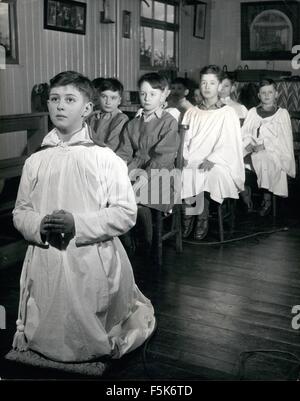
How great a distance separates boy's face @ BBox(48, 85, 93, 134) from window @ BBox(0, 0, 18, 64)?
3145 millimetres

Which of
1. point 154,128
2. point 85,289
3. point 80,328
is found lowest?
point 80,328

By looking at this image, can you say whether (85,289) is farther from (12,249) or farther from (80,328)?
(12,249)

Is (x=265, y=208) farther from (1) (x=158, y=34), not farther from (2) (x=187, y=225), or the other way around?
(1) (x=158, y=34)

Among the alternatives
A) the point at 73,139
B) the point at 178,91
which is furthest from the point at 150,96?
the point at 178,91

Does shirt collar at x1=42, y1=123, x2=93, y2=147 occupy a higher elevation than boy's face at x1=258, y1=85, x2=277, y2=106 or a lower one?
lower

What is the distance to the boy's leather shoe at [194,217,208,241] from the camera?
395cm

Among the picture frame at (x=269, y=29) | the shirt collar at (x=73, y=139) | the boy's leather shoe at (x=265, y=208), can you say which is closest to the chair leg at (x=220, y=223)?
the boy's leather shoe at (x=265, y=208)

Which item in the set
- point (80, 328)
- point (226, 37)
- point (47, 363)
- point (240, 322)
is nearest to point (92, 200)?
point (80, 328)

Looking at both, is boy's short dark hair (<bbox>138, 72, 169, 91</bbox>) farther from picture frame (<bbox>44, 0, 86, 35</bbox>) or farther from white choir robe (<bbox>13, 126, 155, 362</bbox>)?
picture frame (<bbox>44, 0, 86, 35</bbox>)

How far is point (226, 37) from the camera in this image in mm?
8109

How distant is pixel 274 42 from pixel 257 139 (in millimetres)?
3027

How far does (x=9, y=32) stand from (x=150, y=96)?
222 centimetres

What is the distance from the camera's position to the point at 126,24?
6.45 m

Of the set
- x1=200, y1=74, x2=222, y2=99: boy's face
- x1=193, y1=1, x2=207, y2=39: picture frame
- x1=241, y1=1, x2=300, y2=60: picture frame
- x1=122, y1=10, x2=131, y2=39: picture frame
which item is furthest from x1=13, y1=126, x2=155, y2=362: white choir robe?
x1=193, y1=1, x2=207, y2=39: picture frame
